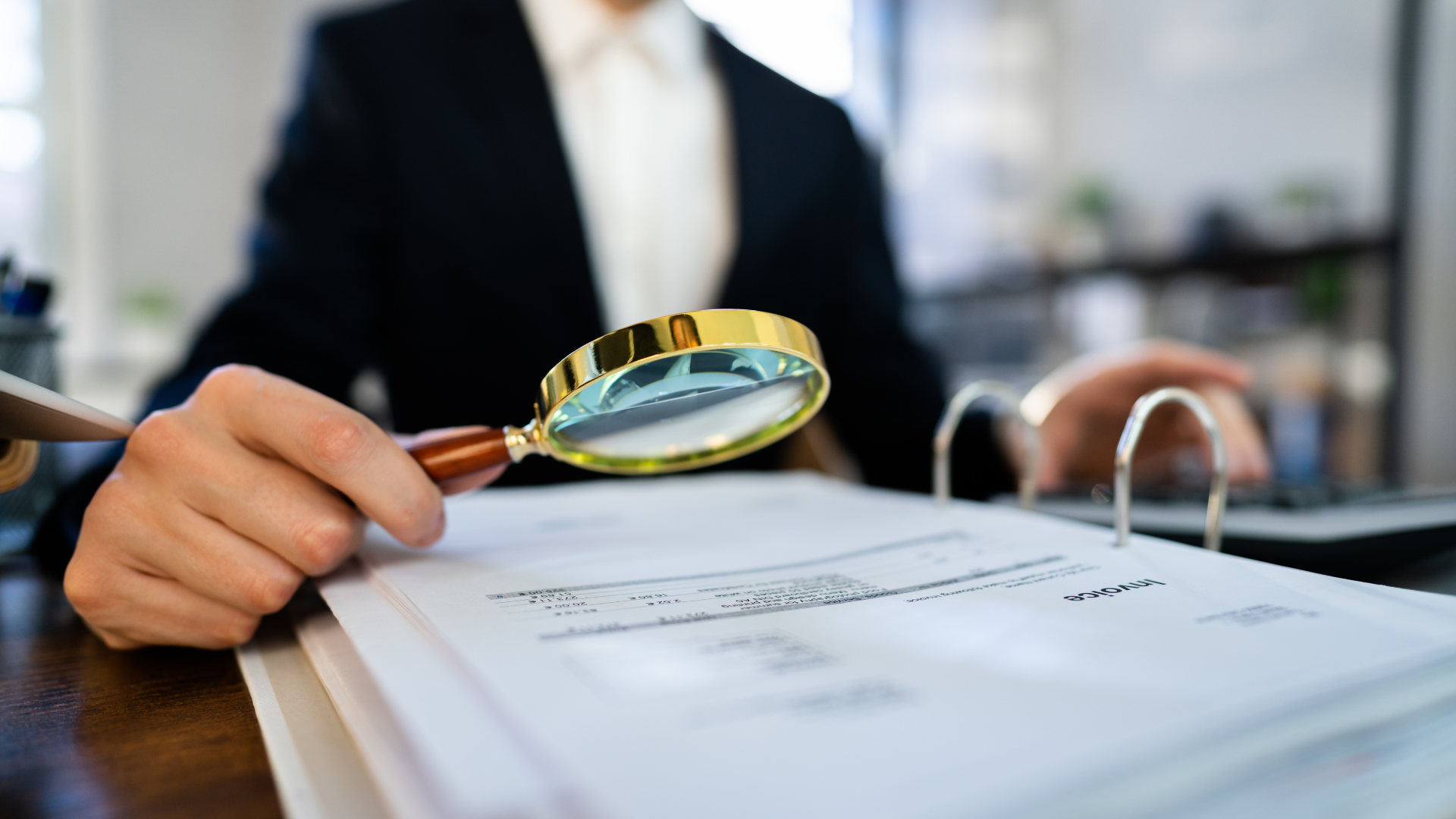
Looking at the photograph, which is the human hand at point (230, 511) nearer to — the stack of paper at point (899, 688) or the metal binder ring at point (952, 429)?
the stack of paper at point (899, 688)

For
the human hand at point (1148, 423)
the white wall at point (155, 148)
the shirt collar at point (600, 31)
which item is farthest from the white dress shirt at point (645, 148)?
the white wall at point (155, 148)

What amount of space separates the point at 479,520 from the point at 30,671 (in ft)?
0.69

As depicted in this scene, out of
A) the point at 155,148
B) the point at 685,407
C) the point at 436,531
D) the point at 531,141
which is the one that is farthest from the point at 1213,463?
the point at 155,148

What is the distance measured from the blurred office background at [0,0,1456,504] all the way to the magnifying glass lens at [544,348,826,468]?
57.2 inches

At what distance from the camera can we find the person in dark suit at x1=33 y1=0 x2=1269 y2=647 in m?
0.76

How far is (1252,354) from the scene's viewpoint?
2.12 meters

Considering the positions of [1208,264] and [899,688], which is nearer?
[899,688]

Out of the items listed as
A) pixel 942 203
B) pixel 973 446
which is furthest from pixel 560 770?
pixel 942 203

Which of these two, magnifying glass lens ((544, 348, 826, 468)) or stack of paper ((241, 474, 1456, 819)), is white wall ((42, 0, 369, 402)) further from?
stack of paper ((241, 474, 1456, 819))

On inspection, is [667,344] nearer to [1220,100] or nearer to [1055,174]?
[1220,100]

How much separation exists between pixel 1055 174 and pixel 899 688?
10.3ft

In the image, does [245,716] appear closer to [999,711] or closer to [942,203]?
[999,711]

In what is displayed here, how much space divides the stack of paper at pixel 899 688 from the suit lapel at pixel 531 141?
0.60 metres

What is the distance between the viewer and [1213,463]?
38 cm
